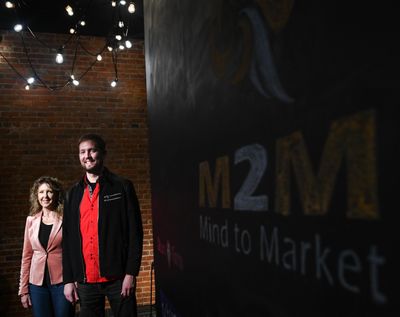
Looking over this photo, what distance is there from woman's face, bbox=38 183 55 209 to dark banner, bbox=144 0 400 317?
215 cm

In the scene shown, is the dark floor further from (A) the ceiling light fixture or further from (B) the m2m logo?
(B) the m2m logo

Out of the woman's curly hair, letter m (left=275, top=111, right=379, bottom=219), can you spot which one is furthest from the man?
letter m (left=275, top=111, right=379, bottom=219)

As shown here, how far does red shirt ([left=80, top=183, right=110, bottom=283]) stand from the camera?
2.45 metres

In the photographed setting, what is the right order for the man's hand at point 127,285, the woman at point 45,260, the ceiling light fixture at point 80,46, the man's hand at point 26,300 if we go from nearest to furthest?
the man's hand at point 127,285
the woman at point 45,260
the man's hand at point 26,300
the ceiling light fixture at point 80,46

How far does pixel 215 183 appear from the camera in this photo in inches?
43.7

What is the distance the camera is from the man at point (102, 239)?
8.00ft

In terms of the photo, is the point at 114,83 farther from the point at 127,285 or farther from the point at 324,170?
the point at 324,170

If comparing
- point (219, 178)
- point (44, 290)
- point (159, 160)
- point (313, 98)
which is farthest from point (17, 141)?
point (313, 98)

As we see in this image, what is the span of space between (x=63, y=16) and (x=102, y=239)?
3144mm

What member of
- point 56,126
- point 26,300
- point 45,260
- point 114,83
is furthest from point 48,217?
point 114,83

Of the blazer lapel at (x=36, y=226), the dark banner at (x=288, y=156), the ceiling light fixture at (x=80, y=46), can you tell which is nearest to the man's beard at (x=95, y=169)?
the blazer lapel at (x=36, y=226)

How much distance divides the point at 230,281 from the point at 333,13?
0.66 metres

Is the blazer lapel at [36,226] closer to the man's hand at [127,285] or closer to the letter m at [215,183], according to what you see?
the man's hand at [127,285]

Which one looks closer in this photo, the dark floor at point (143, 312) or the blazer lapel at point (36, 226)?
the blazer lapel at point (36, 226)
